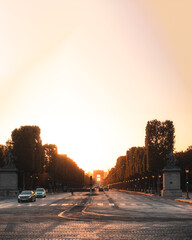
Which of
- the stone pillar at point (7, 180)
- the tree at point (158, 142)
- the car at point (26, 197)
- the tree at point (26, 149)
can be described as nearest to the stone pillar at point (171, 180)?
the tree at point (158, 142)

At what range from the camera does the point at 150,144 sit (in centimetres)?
8000

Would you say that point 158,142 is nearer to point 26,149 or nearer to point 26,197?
point 26,149

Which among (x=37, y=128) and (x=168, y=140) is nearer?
(x=168, y=140)

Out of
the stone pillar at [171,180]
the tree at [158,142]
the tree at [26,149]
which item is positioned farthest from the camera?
the tree at [26,149]

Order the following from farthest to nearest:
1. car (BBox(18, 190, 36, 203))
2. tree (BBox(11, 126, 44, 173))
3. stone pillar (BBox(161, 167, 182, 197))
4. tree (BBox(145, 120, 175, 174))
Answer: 1. tree (BBox(11, 126, 44, 173))
2. tree (BBox(145, 120, 175, 174))
3. stone pillar (BBox(161, 167, 182, 197))
4. car (BBox(18, 190, 36, 203))

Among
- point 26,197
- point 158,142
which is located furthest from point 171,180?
point 26,197

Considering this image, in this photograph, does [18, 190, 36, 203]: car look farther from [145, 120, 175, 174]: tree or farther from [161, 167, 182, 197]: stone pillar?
[145, 120, 175, 174]: tree

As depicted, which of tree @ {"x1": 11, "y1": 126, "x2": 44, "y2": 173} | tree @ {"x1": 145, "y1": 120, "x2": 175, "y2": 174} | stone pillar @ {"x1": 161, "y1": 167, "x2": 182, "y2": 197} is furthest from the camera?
tree @ {"x1": 11, "y1": 126, "x2": 44, "y2": 173}

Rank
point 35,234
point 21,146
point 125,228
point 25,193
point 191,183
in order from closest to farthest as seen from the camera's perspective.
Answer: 1. point 35,234
2. point 125,228
3. point 25,193
4. point 21,146
5. point 191,183

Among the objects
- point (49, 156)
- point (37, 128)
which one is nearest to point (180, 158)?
point (49, 156)

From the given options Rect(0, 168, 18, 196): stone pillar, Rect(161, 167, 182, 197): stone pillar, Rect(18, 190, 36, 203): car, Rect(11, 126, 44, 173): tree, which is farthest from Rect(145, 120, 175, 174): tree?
Rect(18, 190, 36, 203): car

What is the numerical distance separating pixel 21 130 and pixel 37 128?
12.0 ft

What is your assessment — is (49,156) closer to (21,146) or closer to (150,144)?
(21,146)

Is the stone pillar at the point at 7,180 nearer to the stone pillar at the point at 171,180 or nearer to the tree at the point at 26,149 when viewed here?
the tree at the point at 26,149
